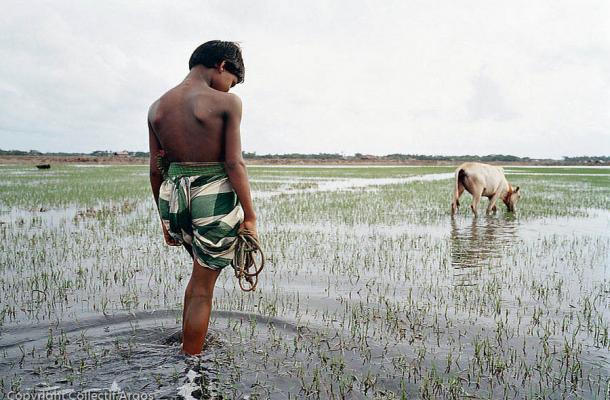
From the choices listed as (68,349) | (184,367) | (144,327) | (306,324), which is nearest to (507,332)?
(306,324)

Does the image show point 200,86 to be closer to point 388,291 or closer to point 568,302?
point 388,291

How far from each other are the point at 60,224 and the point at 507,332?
8.78m

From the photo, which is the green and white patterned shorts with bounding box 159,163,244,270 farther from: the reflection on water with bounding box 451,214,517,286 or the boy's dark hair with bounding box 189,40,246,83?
the reflection on water with bounding box 451,214,517,286

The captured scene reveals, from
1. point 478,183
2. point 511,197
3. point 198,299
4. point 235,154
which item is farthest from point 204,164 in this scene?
point 511,197

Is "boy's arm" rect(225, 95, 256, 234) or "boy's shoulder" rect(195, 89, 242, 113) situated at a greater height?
"boy's shoulder" rect(195, 89, 242, 113)

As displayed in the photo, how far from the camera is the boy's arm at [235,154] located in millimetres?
2762

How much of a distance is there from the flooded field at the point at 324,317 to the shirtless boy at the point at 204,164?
0.65 m

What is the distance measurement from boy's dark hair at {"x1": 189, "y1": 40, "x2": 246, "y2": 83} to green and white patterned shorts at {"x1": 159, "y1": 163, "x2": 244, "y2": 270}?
2.16ft

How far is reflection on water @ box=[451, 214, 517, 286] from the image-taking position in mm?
6066

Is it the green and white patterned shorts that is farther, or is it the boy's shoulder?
the green and white patterned shorts

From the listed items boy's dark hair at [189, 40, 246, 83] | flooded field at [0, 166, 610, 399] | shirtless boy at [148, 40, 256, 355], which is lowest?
flooded field at [0, 166, 610, 399]

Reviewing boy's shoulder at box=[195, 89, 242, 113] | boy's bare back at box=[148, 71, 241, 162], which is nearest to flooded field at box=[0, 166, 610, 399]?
boy's bare back at box=[148, 71, 241, 162]

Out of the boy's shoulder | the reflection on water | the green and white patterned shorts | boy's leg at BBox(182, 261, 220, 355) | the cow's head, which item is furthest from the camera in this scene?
the cow's head

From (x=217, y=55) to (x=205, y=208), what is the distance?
982 millimetres
